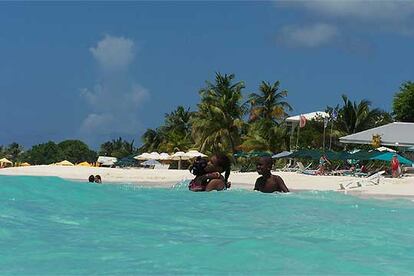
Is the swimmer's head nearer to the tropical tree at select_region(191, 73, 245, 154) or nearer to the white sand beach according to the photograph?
the white sand beach

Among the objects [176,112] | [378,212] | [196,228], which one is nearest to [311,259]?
[196,228]

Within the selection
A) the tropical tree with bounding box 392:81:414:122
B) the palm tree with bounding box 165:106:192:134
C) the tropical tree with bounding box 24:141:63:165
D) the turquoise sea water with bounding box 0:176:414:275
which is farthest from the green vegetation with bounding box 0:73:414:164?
the tropical tree with bounding box 24:141:63:165

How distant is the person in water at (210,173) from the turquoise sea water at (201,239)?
11.8 feet

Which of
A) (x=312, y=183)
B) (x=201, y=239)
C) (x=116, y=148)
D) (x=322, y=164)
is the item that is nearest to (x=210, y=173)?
(x=312, y=183)

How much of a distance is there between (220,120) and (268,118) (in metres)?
4.86

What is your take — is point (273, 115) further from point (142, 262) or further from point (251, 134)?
point (142, 262)

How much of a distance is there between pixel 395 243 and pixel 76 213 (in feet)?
20.5

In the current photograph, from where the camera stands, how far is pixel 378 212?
14.3 m

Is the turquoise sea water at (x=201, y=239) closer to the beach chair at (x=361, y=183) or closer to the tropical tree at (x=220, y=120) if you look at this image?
the beach chair at (x=361, y=183)

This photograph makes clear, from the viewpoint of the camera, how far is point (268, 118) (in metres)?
55.5

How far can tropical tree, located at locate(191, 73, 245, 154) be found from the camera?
53.3 metres

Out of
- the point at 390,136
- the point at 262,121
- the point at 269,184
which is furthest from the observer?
the point at 262,121

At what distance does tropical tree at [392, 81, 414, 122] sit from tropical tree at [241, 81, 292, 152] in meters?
12.5

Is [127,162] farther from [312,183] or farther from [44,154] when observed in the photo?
[44,154]
